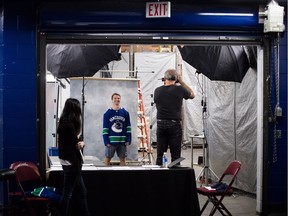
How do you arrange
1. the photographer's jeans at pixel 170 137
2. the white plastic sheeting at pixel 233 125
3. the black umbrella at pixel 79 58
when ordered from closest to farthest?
1. the photographer's jeans at pixel 170 137
2. the black umbrella at pixel 79 58
3. the white plastic sheeting at pixel 233 125

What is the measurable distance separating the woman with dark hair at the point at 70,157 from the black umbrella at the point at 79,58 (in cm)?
181

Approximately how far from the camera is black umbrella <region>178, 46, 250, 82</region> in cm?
642

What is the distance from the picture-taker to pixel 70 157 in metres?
4.61

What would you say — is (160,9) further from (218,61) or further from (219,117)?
(219,117)

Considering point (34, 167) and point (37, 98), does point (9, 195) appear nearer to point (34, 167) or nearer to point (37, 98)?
point (34, 167)

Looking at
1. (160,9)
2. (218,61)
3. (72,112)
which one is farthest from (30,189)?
(218,61)

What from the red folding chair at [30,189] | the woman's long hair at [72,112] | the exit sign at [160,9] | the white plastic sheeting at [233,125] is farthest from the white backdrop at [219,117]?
the red folding chair at [30,189]

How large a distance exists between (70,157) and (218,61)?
2921 mm

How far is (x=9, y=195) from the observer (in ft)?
15.8

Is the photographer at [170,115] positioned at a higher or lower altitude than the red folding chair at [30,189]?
higher

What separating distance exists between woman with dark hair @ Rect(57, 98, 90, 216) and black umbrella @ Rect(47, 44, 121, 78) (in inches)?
71.2

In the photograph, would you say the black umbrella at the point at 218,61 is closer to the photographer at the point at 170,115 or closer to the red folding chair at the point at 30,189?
the photographer at the point at 170,115

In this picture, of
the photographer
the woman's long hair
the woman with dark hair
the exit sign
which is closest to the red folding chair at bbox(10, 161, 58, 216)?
the woman with dark hair

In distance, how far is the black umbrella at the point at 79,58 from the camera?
6.40 meters
